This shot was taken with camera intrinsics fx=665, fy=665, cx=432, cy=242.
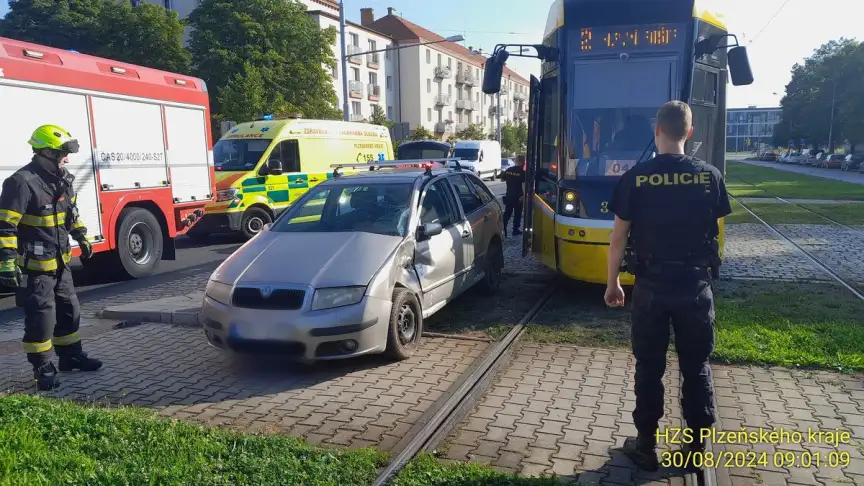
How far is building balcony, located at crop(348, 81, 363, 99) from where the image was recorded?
51925mm

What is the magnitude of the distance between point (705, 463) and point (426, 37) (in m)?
63.6

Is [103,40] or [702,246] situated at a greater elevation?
[103,40]

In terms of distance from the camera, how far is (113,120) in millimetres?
9688

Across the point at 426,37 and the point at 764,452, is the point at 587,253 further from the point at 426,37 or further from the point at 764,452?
the point at 426,37

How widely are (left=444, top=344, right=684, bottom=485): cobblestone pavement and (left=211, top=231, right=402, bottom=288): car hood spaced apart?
1450mm

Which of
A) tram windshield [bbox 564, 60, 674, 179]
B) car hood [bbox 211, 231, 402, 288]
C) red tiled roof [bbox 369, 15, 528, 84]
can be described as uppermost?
red tiled roof [bbox 369, 15, 528, 84]

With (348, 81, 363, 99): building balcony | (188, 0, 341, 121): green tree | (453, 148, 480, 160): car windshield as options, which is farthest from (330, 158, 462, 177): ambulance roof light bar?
(348, 81, 363, 99): building balcony

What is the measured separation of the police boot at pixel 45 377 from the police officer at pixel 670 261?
4255mm

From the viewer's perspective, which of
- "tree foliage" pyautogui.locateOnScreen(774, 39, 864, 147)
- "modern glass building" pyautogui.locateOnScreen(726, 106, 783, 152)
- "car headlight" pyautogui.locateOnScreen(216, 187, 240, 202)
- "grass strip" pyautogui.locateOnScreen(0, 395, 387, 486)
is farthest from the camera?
"modern glass building" pyautogui.locateOnScreen(726, 106, 783, 152)

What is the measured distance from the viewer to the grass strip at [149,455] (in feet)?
11.4

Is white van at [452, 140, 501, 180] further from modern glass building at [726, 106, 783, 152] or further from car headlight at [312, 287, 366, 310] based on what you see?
modern glass building at [726, 106, 783, 152]

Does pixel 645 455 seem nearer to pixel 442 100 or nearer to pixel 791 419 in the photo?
pixel 791 419

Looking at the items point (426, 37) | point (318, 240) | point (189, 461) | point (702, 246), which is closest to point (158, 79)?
point (318, 240)

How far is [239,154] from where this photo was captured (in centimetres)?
1452
